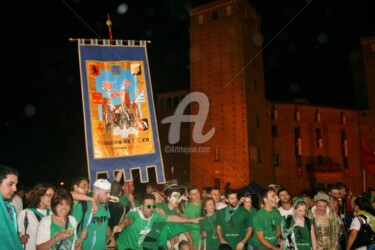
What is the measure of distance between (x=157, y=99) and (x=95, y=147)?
33596 mm

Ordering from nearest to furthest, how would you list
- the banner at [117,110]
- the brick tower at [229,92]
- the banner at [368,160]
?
1. the banner at [117,110]
2. the banner at [368,160]
3. the brick tower at [229,92]

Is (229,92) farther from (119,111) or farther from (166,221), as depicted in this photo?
(166,221)

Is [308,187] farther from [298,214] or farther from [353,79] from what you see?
[298,214]

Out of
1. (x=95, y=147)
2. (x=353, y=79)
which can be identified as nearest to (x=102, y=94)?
(x=95, y=147)

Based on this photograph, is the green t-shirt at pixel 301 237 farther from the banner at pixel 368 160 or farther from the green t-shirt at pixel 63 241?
the banner at pixel 368 160

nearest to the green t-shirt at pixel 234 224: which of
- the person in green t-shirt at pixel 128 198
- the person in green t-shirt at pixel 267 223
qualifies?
the person in green t-shirt at pixel 267 223

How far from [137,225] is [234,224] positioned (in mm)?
2359

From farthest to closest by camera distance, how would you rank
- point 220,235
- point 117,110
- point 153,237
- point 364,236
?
point 117,110
point 220,235
point 364,236
point 153,237

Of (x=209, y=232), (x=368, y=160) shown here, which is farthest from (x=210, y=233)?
(x=368, y=160)

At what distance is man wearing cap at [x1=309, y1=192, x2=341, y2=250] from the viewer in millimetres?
6641

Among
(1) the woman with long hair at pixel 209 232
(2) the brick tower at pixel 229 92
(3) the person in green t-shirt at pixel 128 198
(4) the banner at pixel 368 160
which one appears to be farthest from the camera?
(2) the brick tower at pixel 229 92

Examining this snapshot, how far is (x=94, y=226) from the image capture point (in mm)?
5242

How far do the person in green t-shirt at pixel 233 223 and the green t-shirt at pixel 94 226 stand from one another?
2694mm

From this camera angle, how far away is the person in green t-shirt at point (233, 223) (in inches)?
287
